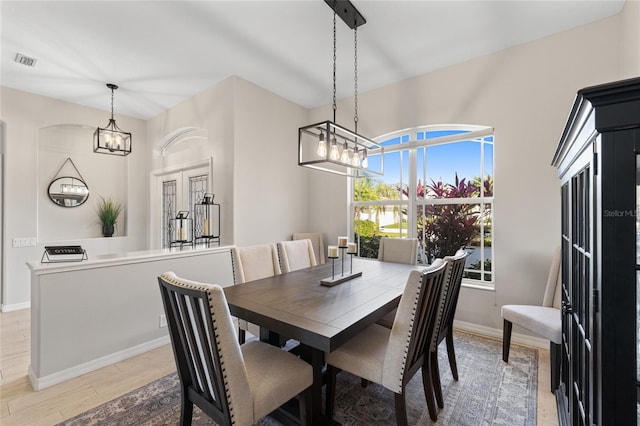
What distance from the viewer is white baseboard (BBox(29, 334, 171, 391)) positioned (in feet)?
7.27

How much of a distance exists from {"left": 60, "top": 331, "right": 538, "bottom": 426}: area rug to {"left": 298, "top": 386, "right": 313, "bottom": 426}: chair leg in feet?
1.36

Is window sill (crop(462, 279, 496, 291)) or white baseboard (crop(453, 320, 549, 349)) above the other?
window sill (crop(462, 279, 496, 291))

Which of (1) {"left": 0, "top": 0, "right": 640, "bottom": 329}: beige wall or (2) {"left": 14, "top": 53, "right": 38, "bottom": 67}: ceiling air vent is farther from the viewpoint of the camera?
(2) {"left": 14, "top": 53, "right": 38, "bottom": 67}: ceiling air vent

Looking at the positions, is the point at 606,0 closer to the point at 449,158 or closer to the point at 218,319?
the point at 449,158

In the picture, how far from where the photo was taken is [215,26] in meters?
2.78

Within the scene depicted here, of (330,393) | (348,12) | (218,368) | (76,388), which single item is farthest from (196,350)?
(348,12)

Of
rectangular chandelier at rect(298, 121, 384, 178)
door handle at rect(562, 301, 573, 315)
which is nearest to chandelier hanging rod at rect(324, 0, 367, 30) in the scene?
rectangular chandelier at rect(298, 121, 384, 178)

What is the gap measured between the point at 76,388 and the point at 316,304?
2056 millimetres

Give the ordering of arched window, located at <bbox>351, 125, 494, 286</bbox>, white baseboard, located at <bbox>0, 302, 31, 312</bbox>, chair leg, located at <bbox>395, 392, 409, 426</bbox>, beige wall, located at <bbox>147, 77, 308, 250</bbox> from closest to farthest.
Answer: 1. chair leg, located at <bbox>395, 392, 409, 426</bbox>
2. arched window, located at <bbox>351, 125, 494, 286</bbox>
3. beige wall, located at <bbox>147, 77, 308, 250</bbox>
4. white baseboard, located at <bbox>0, 302, 31, 312</bbox>

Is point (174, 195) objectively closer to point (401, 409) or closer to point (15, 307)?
point (15, 307)

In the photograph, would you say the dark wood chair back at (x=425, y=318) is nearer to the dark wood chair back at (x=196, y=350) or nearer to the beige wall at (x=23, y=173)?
the dark wood chair back at (x=196, y=350)

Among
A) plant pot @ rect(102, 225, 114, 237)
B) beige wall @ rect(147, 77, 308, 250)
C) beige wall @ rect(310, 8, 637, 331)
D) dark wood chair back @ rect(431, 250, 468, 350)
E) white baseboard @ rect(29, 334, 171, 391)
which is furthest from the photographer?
plant pot @ rect(102, 225, 114, 237)

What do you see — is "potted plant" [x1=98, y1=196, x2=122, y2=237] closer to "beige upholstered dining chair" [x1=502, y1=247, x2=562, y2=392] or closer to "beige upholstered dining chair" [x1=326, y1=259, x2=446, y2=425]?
"beige upholstered dining chair" [x1=326, y1=259, x2=446, y2=425]

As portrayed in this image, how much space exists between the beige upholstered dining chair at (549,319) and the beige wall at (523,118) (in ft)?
1.27
